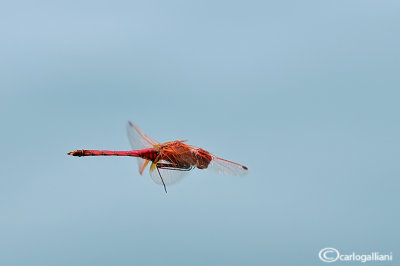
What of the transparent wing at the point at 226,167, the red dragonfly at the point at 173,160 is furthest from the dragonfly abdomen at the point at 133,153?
the transparent wing at the point at 226,167

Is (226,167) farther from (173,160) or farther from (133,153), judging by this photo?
(133,153)

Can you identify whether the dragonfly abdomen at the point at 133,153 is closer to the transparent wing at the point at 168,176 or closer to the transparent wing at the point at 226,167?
the transparent wing at the point at 168,176

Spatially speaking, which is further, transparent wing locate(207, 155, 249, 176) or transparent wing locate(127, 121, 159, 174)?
transparent wing locate(127, 121, 159, 174)

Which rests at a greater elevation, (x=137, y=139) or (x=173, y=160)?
(x=137, y=139)

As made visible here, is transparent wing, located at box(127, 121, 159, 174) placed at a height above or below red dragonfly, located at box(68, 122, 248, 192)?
→ above

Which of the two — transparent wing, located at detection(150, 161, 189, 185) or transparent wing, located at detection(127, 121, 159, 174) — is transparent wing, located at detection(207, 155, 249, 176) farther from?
transparent wing, located at detection(127, 121, 159, 174)

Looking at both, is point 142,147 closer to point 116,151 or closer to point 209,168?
point 116,151

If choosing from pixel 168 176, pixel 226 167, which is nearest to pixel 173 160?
pixel 168 176

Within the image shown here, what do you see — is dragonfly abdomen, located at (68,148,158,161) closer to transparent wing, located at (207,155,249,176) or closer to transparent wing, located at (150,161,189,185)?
transparent wing, located at (150,161,189,185)

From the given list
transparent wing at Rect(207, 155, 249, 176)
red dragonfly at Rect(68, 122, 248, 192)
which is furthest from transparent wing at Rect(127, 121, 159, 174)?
transparent wing at Rect(207, 155, 249, 176)
